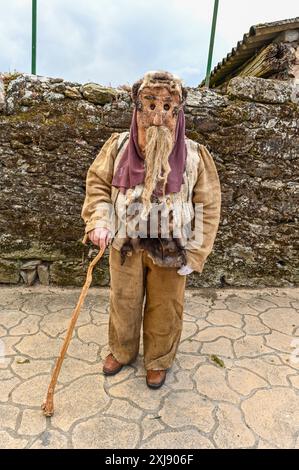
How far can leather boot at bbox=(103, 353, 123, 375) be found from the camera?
2395 millimetres

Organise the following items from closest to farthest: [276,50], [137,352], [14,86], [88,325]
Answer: [137,352] → [88,325] → [14,86] → [276,50]

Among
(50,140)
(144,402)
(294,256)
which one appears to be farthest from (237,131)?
(144,402)

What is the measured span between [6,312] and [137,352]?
4.47 ft

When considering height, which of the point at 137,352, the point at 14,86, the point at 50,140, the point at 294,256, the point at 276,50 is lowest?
the point at 137,352

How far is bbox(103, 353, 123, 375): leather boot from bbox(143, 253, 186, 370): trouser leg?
0.21m

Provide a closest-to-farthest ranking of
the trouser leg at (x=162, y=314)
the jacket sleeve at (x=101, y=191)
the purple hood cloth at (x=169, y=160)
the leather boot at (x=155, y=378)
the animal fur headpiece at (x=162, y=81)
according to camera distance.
→ the animal fur headpiece at (x=162, y=81) < the purple hood cloth at (x=169, y=160) < the jacket sleeve at (x=101, y=191) < the trouser leg at (x=162, y=314) < the leather boot at (x=155, y=378)

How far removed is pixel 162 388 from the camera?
7.55 ft

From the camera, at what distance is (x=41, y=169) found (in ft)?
10.9

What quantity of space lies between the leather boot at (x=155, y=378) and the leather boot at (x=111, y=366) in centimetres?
22

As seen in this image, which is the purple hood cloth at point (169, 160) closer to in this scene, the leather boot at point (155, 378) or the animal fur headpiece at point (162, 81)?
the animal fur headpiece at point (162, 81)

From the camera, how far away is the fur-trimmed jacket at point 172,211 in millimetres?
2016

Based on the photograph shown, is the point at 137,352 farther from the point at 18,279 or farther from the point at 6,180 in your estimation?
the point at 6,180

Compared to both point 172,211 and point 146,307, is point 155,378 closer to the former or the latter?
point 146,307

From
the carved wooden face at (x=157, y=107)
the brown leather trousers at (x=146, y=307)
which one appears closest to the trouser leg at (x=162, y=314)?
the brown leather trousers at (x=146, y=307)
